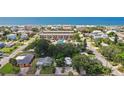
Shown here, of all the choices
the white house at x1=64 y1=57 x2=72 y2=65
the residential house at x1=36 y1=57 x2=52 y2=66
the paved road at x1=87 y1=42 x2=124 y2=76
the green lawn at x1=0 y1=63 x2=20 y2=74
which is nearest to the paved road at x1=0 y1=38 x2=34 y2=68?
the green lawn at x1=0 y1=63 x2=20 y2=74

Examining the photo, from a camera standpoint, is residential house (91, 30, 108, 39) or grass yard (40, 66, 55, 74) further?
residential house (91, 30, 108, 39)

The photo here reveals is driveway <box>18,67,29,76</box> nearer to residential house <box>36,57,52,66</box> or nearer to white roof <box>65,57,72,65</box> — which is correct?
residential house <box>36,57,52,66</box>

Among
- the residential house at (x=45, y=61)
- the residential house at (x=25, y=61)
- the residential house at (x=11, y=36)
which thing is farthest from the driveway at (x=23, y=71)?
the residential house at (x=11, y=36)

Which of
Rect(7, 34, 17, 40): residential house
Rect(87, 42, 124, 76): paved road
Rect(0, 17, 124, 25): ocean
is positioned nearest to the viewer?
Rect(87, 42, 124, 76): paved road

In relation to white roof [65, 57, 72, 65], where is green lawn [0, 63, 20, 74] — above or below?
below

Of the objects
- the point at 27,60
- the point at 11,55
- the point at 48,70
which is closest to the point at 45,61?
the point at 48,70

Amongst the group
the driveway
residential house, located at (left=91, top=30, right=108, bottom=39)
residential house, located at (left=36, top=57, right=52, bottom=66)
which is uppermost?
residential house, located at (left=91, top=30, right=108, bottom=39)

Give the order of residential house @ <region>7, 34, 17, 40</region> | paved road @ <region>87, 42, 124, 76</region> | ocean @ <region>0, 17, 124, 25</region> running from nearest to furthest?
paved road @ <region>87, 42, 124, 76</region> < ocean @ <region>0, 17, 124, 25</region> < residential house @ <region>7, 34, 17, 40</region>

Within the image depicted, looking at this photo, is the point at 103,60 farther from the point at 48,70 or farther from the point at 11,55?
the point at 11,55

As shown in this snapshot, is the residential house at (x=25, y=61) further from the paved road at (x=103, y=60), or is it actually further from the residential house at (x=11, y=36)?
the paved road at (x=103, y=60)
